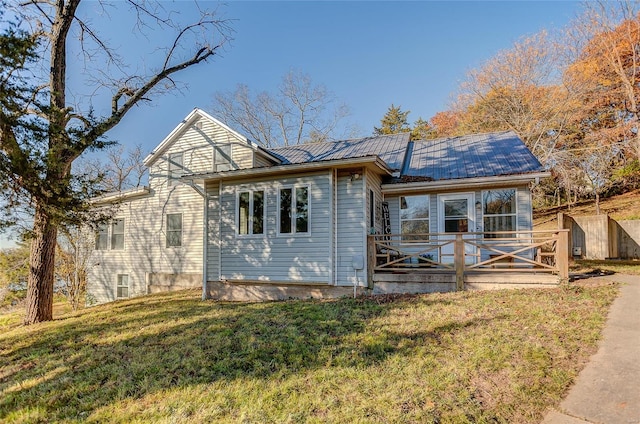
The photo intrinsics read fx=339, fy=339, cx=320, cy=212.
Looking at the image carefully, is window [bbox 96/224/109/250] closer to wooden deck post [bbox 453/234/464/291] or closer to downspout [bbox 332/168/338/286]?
downspout [bbox 332/168/338/286]

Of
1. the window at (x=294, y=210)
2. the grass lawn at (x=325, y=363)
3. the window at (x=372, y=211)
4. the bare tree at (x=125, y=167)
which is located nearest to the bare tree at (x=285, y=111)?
the bare tree at (x=125, y=167)

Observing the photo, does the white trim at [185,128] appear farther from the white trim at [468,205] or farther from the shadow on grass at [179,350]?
the shadow on grass at [179,350]

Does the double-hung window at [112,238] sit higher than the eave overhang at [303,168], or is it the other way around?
the eave overhang at [303,168]

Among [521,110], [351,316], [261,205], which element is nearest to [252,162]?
[261,205]

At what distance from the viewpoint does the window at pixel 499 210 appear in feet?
29.8

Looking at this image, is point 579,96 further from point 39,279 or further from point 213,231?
point 39,279

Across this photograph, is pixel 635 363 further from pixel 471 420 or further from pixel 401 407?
pixel 401 407

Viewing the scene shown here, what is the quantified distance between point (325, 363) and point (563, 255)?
19.0 ft

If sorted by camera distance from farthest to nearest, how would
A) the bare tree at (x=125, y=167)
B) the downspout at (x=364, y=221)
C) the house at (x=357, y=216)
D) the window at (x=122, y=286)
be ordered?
the bare tree at (x=125, y=167) < the window at (x=122, y=286) < the house at (x=357, y=216) < the downspout at (x=364, y=221)

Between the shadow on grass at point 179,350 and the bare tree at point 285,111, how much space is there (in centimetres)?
2035

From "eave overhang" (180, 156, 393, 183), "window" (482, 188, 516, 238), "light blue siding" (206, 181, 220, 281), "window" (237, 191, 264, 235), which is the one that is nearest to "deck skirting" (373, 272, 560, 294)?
"window" (482, 188, 516, 238)

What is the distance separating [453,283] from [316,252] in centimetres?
323

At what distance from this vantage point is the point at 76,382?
4.29 metres

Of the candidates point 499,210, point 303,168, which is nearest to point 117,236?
point 303,168
